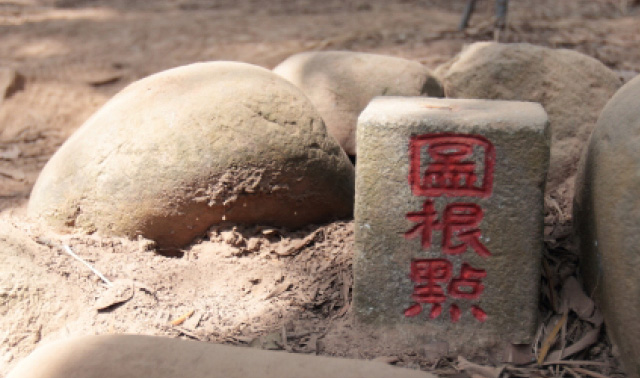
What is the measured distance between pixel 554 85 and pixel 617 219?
122 cm

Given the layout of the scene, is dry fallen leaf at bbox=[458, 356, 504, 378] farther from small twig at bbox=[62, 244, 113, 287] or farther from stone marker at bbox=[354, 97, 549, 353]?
small twig at bbox=[62, 244, 113, 287]

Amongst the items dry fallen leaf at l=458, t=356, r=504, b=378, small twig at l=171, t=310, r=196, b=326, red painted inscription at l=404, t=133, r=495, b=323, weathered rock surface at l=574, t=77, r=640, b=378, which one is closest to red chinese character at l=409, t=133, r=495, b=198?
red painted inscription at l=404, t=133, r=495, b=323

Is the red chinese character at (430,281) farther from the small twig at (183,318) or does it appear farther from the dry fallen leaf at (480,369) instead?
the small twig at (183,318)

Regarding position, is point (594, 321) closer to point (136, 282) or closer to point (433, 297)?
point (433, 297)

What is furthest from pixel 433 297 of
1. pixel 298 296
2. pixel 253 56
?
pixel 253 56

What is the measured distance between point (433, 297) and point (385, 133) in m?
0.55

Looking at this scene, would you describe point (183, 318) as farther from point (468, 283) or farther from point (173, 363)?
point (468, 283)

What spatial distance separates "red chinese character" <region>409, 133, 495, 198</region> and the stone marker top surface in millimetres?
53

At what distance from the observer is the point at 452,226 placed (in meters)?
1.99

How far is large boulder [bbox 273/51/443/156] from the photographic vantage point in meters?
3.05

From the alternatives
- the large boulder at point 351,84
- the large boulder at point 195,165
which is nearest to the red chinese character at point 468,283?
the large boulder at point 195,165

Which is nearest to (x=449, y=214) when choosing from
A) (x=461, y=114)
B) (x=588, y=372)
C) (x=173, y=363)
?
(x=461, y=114)

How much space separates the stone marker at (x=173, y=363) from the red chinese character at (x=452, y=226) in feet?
1.56

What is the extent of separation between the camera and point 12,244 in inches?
88.9
